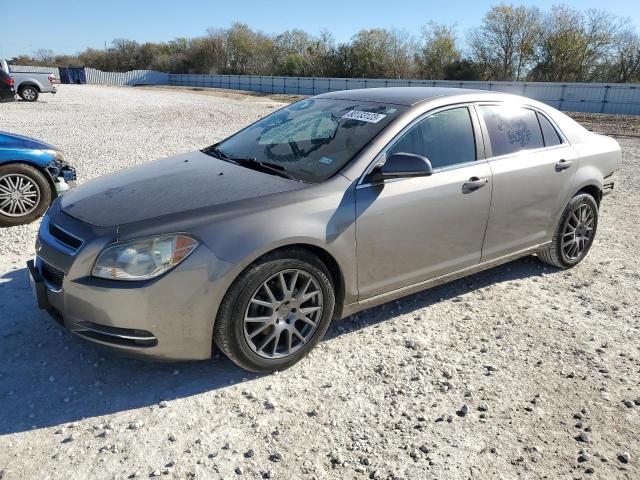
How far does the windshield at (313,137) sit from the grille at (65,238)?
1.37m

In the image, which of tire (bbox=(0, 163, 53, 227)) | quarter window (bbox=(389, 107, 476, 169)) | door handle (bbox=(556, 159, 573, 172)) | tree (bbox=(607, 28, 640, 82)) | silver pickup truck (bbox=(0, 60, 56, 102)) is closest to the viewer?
quarter window (bbox=(389, 107, 476, 169))

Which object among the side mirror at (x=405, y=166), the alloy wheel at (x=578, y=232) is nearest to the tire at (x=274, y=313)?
the side mirror at (x=405, y=166)

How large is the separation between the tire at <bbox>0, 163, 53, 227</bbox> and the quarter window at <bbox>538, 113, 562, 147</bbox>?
5.31 m

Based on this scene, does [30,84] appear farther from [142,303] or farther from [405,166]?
[405,166]

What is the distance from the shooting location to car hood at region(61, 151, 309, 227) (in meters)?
2.95

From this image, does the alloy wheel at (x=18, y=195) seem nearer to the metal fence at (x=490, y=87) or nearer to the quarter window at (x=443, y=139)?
the quarter window at (x=443, y=139)

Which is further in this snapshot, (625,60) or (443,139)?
(625,60)

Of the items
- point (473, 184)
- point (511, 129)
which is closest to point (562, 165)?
point (511, 129)

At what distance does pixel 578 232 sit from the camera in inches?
190

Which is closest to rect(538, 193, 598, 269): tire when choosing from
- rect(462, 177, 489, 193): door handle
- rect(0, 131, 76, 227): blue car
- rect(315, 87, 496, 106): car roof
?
rect(462, 177, 489, 193): door handle

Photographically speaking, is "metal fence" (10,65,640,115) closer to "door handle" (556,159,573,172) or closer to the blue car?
"door handle" (556,159,573,172)

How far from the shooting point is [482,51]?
47688 millimetres

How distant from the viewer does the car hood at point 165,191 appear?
2.95 metres

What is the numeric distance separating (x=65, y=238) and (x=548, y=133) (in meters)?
3.96
